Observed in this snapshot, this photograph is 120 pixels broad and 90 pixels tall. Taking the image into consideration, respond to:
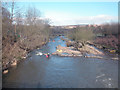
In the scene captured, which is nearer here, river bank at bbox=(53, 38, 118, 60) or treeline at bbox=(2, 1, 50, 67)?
→ treeline at bbox=(2, 1, 50, 67)

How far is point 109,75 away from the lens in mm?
6613

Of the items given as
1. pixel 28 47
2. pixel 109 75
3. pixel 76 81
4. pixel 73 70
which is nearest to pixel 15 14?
pixel 28 47

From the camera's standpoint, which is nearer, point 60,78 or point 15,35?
point 60,78

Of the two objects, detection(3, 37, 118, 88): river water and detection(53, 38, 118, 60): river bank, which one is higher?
detection(53, 38, 118, 60): river bank

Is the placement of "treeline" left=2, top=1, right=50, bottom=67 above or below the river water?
above

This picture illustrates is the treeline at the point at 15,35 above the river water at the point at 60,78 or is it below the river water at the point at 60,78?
above

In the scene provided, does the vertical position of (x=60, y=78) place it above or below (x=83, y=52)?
below

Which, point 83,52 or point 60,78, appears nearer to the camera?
point 60,78

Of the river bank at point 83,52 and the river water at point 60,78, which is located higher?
the river bank at point 83,52

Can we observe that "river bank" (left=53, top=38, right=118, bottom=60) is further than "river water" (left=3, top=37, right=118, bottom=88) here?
Yes

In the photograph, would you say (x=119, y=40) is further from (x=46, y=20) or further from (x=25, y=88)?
(x=46, y=20)

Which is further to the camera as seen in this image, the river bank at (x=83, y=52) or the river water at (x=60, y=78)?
the river bank at (x=83, y=52)

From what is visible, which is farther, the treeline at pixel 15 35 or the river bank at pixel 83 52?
the river bank at pixel 83 52

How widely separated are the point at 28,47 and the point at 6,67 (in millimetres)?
5666
